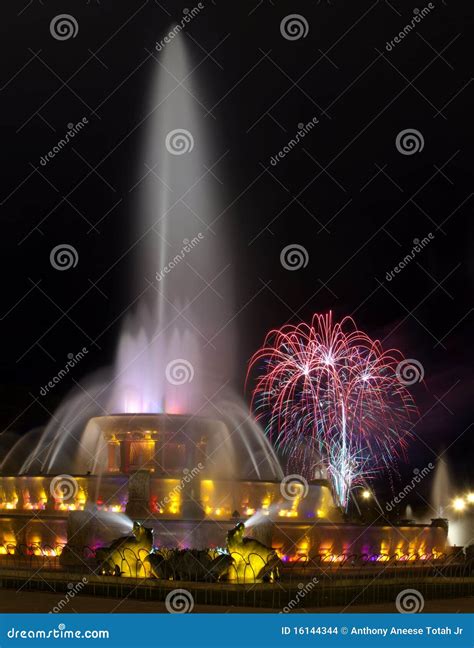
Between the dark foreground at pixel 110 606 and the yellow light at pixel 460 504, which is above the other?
the yellow light at pixel 460 504

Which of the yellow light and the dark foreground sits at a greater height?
the yellow light

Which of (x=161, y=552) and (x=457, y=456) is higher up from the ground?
(x=457, y=456)

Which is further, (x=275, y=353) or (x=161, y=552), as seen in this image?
(x=275, y=353)

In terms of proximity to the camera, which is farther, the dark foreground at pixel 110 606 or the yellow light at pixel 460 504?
the yellow light at pixel 460 504

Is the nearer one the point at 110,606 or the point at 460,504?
the point at 110,606

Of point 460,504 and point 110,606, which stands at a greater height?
point 460,504

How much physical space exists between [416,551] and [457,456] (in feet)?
79.3

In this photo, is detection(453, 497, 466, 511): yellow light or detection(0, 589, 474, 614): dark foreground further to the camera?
detection(453, 497, 466, 511): yellow light
